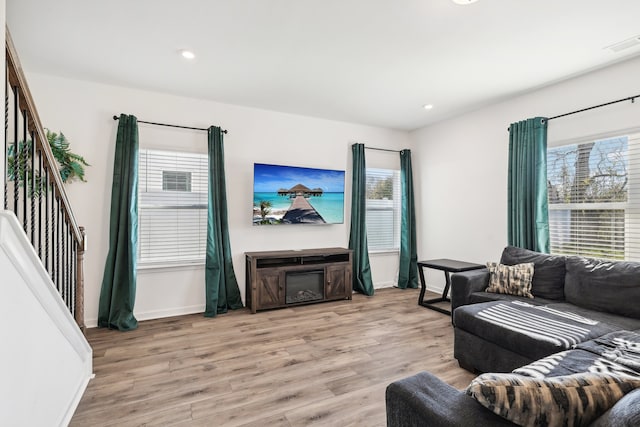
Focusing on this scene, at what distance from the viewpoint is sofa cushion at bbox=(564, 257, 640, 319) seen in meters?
2.46

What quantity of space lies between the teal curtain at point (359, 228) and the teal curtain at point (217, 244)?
1.82 m

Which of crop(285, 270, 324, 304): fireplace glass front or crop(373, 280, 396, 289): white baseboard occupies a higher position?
crop(285, 270, 324, 304): fireplace glass front

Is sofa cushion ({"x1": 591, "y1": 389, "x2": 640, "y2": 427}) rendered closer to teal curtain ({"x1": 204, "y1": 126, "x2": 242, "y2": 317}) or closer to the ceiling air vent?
the ceiling air vent

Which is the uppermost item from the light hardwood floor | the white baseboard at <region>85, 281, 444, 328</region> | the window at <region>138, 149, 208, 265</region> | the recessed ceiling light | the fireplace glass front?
the recessed ceiling light

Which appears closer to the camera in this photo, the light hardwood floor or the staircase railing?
the staircase railing

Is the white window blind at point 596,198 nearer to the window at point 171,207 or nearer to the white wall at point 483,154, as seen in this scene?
the white wall at point 483,154

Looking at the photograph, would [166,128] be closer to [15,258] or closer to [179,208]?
[179,208]

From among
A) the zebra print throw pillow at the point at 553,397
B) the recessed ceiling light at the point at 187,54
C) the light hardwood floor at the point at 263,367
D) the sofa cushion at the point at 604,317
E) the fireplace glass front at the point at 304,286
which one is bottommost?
the light hardwood floor at the point at 263,367

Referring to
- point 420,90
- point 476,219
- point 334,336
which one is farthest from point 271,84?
point 476,219

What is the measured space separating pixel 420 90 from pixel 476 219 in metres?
1.90

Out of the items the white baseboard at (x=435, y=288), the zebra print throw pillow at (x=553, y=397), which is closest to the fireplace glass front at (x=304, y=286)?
the white baseboard at (x=435, y=288)

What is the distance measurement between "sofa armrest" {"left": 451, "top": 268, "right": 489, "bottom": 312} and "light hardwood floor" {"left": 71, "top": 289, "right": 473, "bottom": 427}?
38cm

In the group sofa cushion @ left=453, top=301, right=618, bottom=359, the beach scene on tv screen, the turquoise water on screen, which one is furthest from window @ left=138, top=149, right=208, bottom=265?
sofa cushion @ left=453, top=301, right=618, bottom=359

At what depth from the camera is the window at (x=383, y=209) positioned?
516 centimetres
